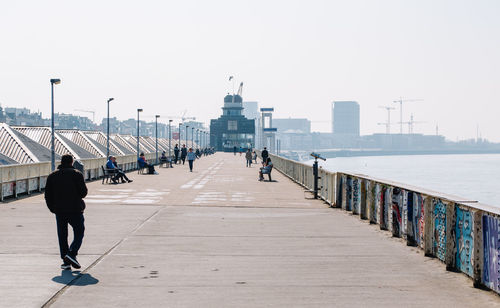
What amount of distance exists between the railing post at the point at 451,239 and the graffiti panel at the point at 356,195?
7830 millimetres

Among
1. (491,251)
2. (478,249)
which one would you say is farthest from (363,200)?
(491,251)

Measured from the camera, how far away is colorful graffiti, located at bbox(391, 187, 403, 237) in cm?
1343

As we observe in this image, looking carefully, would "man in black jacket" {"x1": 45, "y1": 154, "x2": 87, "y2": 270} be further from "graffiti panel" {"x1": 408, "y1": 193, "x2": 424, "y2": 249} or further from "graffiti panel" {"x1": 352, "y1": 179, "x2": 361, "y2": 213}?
"graffiti panel" {"x1": 352, "y1": 179, "x2": 361, "y2": 213}

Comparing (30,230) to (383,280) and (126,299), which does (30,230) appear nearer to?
(126,299)

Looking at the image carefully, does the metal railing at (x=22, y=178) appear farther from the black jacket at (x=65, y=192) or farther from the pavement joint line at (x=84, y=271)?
the black jacket at (x=65, y=192)

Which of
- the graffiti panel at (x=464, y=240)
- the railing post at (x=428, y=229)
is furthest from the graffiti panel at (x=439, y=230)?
the graffiti panel at (x=464, y=240)

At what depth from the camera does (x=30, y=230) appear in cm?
1416

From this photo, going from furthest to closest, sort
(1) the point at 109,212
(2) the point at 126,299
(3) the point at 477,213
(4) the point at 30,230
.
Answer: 1. (1) the point at 109,212
2. (4) the point at 30,230
3. (3) the point at 477,213
4. (2) the point at 126,299

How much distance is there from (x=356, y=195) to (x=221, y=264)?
347 inches

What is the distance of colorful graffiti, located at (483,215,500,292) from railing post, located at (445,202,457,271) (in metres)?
1.17

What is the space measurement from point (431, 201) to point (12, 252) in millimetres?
7626

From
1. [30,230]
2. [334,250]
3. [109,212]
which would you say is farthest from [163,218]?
[334,250]

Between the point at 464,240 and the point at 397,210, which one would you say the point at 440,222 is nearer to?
the point at 464,240

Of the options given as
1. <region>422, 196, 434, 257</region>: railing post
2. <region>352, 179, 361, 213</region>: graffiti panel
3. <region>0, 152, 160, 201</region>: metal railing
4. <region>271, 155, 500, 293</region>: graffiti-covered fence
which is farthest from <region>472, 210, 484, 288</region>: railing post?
<region>0, 152, 160, 201</region>: metal railing
